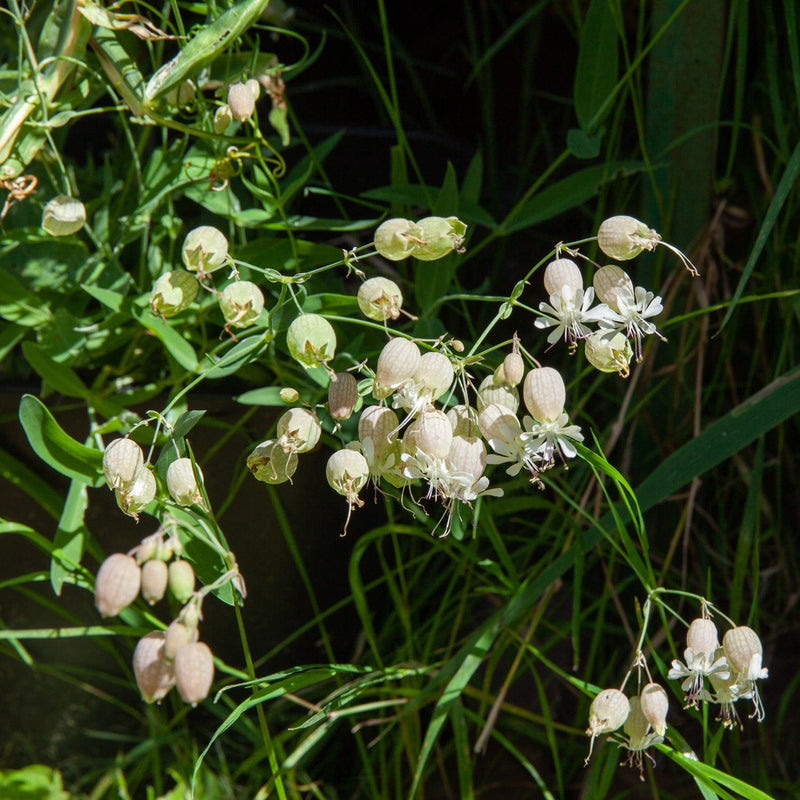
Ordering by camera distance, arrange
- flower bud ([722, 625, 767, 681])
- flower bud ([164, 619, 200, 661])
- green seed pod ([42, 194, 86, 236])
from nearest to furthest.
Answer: flower bud ([164, 619, 200, 661]) < flower bud ([722, 625, 767, 681]) < green seed pod ([42, 194, 86, 236])

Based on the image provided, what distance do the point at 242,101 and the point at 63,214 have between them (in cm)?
17

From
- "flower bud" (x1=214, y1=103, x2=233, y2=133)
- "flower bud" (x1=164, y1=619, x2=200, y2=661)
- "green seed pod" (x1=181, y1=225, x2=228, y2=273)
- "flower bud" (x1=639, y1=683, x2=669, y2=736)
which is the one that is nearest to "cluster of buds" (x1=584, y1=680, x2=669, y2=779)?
"flower bud" (x1=639, y1=683, x2=669, y2=736)

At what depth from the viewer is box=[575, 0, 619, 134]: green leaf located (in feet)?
2.55

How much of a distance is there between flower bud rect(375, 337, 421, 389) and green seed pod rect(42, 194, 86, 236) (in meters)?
0.32

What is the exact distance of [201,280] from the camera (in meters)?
0.63

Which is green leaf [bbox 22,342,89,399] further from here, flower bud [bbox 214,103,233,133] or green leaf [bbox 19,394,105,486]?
flower bud [bbox 214,103,233,133]

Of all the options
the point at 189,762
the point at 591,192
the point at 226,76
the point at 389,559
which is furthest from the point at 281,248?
the point at 189,762

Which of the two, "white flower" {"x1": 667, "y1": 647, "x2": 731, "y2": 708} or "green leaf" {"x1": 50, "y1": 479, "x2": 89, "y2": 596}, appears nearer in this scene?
"white flower" {"x1": 667, "y1": 647, "x2": 731, "y2": 708}

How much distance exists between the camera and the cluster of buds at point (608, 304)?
0.56m

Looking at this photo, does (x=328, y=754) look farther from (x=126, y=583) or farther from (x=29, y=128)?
(x=29, y=128)

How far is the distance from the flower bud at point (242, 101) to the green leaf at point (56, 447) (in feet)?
0.83

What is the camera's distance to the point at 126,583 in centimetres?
51

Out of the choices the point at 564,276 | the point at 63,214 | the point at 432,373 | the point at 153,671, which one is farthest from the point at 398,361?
the point at 63,214

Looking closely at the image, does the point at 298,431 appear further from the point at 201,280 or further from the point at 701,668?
the point at 701,668
